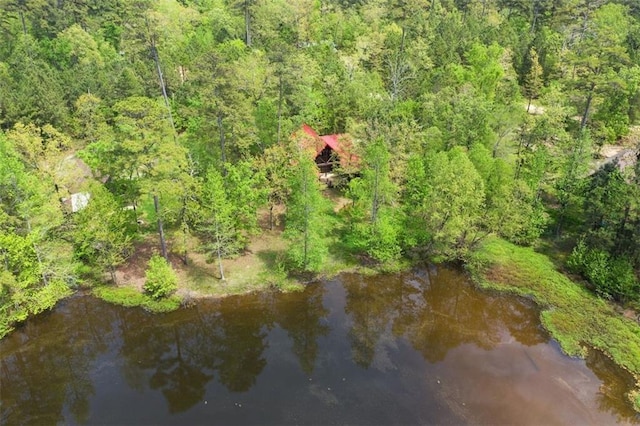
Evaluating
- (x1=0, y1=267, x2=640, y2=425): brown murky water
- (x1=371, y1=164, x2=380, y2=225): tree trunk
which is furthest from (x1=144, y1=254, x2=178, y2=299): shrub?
(x1=371, y1=164, x2=380, y2=225): tree trunk

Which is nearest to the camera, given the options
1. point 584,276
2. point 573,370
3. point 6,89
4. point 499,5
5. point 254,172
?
point 573,370

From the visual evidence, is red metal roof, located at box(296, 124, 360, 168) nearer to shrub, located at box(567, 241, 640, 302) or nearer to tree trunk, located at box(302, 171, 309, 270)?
tree trunk, located at box(302, 171, 309, 270)

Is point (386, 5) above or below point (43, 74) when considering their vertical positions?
above

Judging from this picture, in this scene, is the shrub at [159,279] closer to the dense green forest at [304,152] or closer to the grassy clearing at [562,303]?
the dense green forest at [304,152]

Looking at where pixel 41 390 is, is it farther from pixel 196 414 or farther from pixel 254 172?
pixel 254 172

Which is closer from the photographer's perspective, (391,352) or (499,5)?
(391,352)

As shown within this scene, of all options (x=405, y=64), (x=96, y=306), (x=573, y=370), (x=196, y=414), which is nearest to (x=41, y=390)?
(x=96, y=306)

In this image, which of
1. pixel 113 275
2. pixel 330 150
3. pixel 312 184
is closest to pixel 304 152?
pixel 312 184
